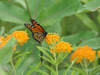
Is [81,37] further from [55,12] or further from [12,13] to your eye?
[12,13]

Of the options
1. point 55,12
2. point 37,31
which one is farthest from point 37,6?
point 37,31

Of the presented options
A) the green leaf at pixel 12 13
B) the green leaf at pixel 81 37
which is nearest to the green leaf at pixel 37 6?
the green leaf at pixel 12 13

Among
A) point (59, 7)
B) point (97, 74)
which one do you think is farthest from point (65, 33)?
point (97, 74)

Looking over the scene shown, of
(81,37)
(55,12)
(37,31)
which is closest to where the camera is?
(37,31)

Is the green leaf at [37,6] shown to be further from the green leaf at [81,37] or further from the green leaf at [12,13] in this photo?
the green leaf at [81,37]

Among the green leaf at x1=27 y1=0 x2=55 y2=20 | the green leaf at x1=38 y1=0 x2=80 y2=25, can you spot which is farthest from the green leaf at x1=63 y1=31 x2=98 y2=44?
the green leaf at x1=27 y1=0 x2=55 y2=20

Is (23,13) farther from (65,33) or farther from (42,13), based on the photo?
(65,33)
